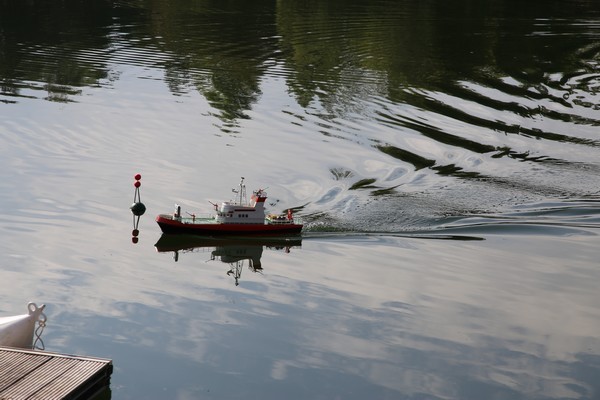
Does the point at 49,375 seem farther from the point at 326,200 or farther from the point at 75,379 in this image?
the point at 326,200

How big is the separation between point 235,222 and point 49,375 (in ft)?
46.6

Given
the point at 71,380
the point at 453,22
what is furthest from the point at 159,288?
the point at 453,22

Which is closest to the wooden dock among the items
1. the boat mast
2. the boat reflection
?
the boat reflection

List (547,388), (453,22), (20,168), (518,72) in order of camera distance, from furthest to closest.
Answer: (453,22)
(518,72)
(20,168)
(547,388)

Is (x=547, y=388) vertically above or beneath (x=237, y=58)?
beneath

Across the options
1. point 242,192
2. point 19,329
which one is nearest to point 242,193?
point 242,192

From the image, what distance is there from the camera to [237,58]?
64250mm

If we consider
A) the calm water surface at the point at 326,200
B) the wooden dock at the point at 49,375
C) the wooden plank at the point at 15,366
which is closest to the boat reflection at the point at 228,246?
the calm water surface at the point at 326,200

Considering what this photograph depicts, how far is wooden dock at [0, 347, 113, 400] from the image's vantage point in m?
23.0

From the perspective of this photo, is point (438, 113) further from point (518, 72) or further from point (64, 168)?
point (64, 168)

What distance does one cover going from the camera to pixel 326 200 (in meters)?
Result: 39.9

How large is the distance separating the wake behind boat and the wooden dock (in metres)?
11.9

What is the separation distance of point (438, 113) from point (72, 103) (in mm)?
19091

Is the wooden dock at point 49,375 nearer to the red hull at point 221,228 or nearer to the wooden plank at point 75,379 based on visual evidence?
the wooden plank at point 75,379
